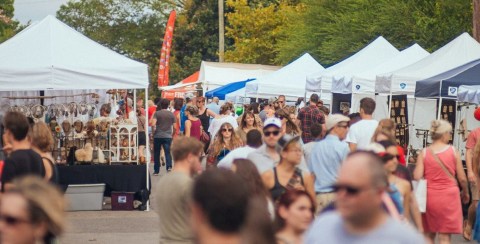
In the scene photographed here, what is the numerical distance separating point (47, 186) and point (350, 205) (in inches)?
53.6

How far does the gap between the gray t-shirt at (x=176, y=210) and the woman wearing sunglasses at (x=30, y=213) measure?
2.81 meters

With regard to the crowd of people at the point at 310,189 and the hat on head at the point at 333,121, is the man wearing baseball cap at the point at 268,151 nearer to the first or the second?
the crowd of people at the point at 310,189

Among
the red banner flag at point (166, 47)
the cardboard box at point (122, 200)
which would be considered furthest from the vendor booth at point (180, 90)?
the cardboard box at point (122, 200)

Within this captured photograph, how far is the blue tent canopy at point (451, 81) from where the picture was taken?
1919 cm

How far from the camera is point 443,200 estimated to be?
1170cm

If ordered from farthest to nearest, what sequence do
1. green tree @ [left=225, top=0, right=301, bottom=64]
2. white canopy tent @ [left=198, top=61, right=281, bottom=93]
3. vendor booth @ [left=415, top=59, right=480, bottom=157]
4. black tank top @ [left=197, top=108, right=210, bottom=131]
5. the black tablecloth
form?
1. green tree @ [left=225, top=0, right=301, bottom=64]
2. white canopy tent @ [left=198, top=61, right=281, bottom=93]
3. black tank top @ [left=197, top=108, right=210, bottom=131]
4. vendor booth @ [left=415, top=59, right=480, bottom=157]
5. the black tablecloth

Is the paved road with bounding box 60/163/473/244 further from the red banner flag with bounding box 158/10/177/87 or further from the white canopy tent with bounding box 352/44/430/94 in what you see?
the red banner flag with bounding box 158/10/177/87

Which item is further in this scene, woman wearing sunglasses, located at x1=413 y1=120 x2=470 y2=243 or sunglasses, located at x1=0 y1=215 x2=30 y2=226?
woman wearing sunglasses, located at x1=413 y1=120 x2=470 y2=243

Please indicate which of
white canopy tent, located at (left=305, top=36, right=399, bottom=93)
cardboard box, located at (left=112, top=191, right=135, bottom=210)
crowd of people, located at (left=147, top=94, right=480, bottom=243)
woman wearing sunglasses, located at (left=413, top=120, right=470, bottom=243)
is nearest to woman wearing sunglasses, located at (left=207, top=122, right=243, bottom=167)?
crowd of people, located at (left=147, top=94, right=480, bottom=243)

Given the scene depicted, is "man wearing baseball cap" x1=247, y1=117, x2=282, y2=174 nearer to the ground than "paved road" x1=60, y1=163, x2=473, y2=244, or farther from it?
farther from it

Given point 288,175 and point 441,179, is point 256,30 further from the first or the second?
point 288,175

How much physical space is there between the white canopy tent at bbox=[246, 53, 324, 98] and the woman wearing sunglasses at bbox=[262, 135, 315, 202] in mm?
24160

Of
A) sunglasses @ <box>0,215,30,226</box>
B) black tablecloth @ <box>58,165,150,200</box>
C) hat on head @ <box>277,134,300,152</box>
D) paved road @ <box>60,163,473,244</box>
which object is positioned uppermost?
sunglasses @ <box>0,215,30,226</box>

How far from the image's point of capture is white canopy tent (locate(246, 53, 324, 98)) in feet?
112
